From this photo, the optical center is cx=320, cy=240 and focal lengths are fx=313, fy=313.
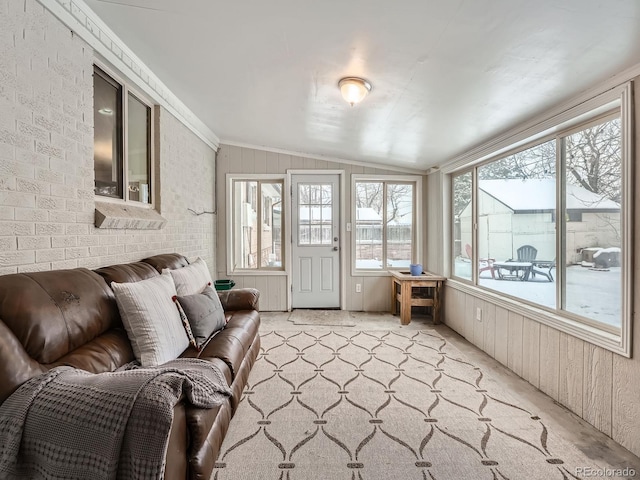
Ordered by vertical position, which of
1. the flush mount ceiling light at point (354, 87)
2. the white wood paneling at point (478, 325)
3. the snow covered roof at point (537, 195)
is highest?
the flush mount ceiling light at point (354, 87)

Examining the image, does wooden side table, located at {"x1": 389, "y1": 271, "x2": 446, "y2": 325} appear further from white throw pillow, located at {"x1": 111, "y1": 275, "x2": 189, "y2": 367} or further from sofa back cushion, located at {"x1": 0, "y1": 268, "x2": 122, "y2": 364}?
sofa back cushion, located at {"x1": 0, "y1": 268, "x2": 122, "y2": 364}

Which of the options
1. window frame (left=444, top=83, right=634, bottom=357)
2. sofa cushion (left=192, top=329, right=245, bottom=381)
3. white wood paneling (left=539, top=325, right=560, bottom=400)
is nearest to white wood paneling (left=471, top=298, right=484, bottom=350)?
window frame (left=444, top=83, right=634, bottom=357)

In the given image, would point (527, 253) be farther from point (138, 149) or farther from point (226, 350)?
point (138, 149)

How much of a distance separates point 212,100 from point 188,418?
2.82m

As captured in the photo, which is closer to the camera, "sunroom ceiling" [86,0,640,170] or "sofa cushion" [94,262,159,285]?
"sunroom ceiling" [86,0,640,170]

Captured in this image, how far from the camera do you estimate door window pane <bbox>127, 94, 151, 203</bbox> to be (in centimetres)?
252

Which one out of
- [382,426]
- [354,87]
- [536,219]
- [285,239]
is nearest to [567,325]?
[536,219]

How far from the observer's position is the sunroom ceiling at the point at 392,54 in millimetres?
1477

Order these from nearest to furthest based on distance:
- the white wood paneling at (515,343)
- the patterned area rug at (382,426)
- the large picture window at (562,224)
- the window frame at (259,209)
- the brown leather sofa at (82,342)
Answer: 1. the brown leather sofa at (82,342)
2. the patterned area rug at (382,426)
3. the large picture window at (562,224)
4. the white wood paneling at (515,343)
5. the window frame at (259,209)

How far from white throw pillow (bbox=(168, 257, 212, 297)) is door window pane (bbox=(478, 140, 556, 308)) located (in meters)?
2.78

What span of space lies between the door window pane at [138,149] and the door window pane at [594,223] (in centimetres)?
335

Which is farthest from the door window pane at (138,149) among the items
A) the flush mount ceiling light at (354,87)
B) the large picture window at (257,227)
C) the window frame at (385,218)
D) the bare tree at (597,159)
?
the bare tree at (597,159)

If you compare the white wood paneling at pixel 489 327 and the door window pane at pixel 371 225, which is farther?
the door window pane at pixel 371 225

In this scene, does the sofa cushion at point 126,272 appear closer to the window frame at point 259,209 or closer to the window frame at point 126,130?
the window frame at point 126,130
